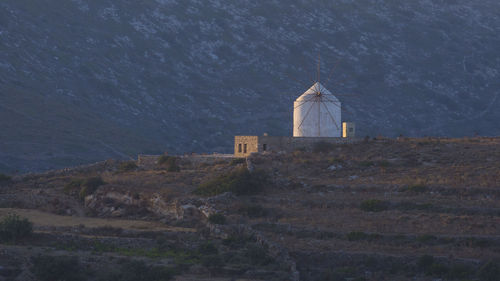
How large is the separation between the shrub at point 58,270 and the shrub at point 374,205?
11752mm

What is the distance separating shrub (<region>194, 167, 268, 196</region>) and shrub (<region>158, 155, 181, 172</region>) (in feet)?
18.3

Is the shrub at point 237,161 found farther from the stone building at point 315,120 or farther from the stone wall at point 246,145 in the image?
the stone building at point 315,120

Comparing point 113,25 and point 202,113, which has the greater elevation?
point 113,25

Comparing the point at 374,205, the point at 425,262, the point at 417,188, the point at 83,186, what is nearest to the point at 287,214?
the point at 374,205

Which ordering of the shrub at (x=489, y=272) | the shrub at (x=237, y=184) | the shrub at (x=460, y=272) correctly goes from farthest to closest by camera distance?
the shrub at (x=237, y=184)
the shrub at (x=460, y=272)
the shrub at (x=489, y=272)

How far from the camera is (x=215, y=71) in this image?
9912 cm

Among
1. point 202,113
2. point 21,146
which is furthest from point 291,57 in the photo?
point 21,146

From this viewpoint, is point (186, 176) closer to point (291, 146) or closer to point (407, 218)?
point (291, 146)

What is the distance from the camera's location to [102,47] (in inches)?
3784

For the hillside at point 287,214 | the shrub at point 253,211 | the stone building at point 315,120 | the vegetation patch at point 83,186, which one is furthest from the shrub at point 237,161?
the shrub at point 253,211

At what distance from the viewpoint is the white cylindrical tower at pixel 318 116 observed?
152 ft

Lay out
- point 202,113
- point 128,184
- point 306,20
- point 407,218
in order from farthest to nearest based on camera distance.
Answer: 1. point 306,20
2. point 202,113
3. point 128,184
4. point 407,218

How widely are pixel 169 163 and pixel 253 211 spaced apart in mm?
13341

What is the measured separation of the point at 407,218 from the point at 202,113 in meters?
63.5
